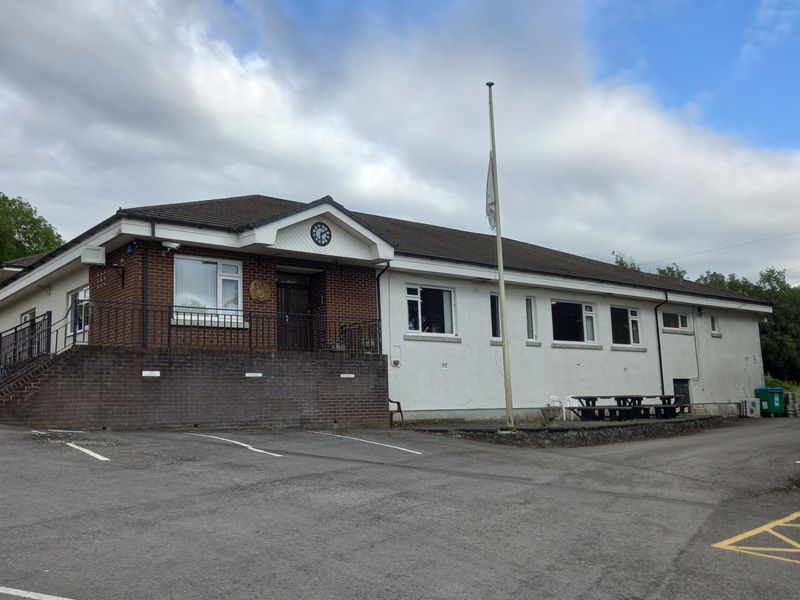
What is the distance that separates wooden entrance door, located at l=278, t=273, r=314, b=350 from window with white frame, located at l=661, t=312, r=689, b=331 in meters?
14.9

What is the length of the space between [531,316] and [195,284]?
35.0 feet

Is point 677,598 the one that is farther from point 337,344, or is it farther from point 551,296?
point 551,296

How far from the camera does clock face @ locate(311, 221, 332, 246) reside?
18.8 meters

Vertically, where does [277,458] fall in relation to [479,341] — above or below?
below

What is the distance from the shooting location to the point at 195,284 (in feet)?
58.1

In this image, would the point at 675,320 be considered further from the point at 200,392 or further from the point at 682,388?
the point at 200,392

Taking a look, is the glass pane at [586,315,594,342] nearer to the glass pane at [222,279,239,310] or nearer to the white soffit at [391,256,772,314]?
the white soffit at [391,256,772,314]

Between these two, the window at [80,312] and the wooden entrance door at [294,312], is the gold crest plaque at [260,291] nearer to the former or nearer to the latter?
the wooden entrance door at [294,312]

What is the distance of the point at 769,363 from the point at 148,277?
154ft

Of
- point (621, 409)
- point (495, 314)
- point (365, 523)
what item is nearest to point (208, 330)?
point (495, 314)

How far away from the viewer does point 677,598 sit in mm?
6320

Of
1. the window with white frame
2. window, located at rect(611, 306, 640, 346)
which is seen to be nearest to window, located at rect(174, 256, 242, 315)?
window, located at rect(611, 306, 640, 346)

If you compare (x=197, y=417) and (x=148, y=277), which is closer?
(x=197, y=417)

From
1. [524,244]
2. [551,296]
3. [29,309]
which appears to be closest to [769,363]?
[524,244]
